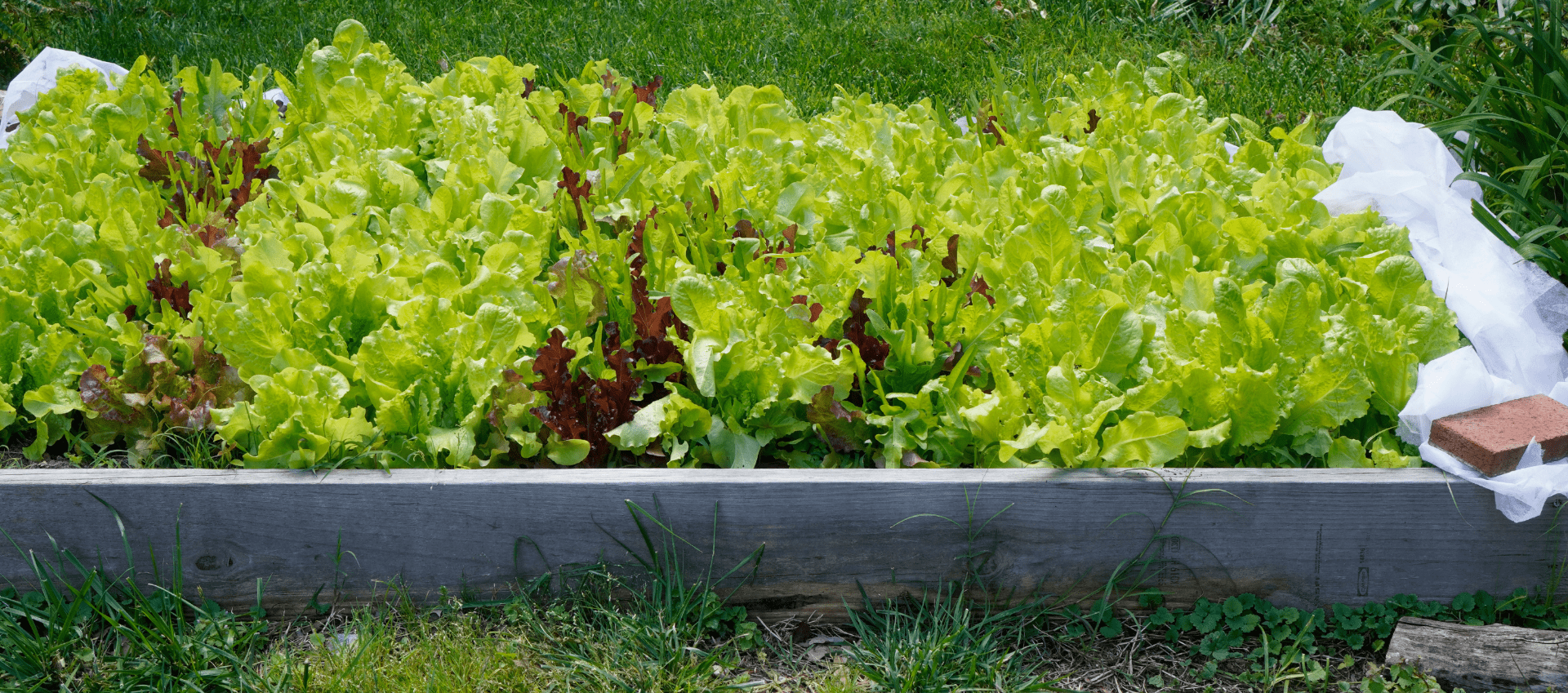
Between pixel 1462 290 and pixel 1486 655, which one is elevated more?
pixel 1462 290

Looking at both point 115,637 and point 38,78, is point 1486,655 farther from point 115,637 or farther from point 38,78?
point 38,78

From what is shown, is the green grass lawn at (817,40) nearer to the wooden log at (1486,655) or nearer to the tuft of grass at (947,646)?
the wooden log at (1486,655)

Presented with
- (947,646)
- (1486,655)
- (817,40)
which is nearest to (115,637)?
(947,646)

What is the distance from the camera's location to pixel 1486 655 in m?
1.83

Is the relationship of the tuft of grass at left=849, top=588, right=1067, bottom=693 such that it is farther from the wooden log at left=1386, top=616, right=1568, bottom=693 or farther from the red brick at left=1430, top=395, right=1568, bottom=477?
the red brick at left=1430, top=395, right=1568, bottom=477

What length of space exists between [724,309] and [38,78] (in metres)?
3.17

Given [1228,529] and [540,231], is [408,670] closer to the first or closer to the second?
[540,231]

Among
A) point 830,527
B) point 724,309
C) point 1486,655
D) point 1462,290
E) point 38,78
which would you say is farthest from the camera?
point 38,78

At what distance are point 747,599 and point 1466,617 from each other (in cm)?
129

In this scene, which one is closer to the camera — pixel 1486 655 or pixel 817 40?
pixel 1486 655

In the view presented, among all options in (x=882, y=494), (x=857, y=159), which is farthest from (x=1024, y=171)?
(x=882, y=494)

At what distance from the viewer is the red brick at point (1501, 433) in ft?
6.08

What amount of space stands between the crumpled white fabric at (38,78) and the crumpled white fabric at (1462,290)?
12.8 ft

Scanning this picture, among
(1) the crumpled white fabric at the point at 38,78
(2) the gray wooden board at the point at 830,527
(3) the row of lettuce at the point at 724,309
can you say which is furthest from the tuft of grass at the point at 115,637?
(1) the crumpled white fabric at the point at 38,78
